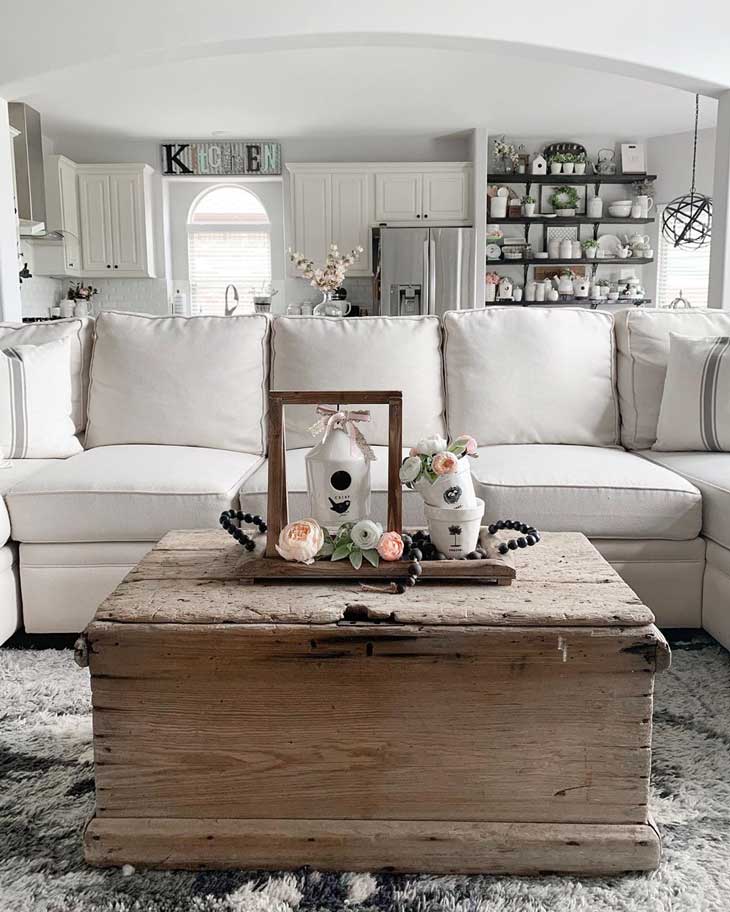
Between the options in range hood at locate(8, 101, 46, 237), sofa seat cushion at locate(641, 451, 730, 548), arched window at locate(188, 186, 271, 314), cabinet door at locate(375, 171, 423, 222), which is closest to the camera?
sofa seat cushion at locate(641, 451, 730, 548)

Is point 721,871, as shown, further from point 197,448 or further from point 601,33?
point 601,33

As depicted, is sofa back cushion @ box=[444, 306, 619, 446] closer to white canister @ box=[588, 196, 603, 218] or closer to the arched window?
white canister @ box=[588, 196, 603, 218]

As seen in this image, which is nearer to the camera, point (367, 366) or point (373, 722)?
point (373, 722)

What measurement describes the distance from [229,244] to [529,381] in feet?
18.3

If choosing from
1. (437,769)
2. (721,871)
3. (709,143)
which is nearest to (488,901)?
(437,769)

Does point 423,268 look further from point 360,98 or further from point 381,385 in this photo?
point 381,385

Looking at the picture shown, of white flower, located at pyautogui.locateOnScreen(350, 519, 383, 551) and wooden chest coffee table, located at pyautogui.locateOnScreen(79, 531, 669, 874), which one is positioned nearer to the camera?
wooden chest coffee table, located at pyautogui.locateOnScreen(79, 531, 669, 874)

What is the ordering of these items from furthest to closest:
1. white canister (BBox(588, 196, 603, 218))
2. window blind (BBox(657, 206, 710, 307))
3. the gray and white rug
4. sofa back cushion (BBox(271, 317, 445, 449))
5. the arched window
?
the arched window, window blind (BBox(657, 206, 710, 307)), white canister (BBox(588, 196, 603, 218)), sofa back cushion (BBox(271, 317, 445, 449)), the gray and white rug

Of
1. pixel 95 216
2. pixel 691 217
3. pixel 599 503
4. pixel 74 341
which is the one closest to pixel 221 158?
pixel 95 216

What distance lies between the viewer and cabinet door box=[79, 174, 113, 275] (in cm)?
739

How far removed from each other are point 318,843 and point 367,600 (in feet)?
1.37

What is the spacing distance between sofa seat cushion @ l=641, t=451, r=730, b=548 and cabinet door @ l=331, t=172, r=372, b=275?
5.09 metres

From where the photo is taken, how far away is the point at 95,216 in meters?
7.41

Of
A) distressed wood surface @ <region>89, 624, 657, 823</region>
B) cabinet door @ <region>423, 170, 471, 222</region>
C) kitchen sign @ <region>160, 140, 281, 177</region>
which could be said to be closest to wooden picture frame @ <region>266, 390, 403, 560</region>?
distressed wood surface @ <region>89, 624, 657, 823</region>
